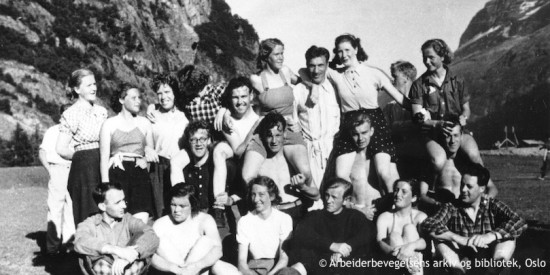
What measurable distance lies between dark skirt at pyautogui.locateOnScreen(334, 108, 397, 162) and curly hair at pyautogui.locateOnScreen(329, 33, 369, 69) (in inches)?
27.3

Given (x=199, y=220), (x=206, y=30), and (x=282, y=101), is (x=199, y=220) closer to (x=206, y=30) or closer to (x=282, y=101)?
(x=282, y=101)

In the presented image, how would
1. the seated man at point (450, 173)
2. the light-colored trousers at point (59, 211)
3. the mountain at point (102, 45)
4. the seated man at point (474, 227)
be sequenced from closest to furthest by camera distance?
the seated man at point (474, 227) → the seated man at point (450, 173) → the light-colored trousers at point (59, 211) → the mountain at point (102, 45)

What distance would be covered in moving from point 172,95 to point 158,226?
177cm

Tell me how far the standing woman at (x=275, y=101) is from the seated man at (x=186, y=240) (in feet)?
2.50

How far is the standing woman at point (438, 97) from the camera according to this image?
19.1 feet

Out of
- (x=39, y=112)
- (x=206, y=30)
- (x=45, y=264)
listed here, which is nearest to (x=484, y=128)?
(x=39, y=112)

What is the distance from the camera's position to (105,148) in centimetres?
580

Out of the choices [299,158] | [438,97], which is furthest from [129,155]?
[438,97]

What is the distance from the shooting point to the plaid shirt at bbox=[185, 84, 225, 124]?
265 inches

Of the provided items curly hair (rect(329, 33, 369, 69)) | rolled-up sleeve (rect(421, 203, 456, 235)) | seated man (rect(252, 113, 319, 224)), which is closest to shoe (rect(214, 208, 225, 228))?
seated man (rect(252, 113, 319, 224))

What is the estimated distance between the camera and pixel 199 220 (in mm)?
5312

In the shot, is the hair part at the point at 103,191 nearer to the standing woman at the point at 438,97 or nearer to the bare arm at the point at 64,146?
the bare arm at the point at 64,146

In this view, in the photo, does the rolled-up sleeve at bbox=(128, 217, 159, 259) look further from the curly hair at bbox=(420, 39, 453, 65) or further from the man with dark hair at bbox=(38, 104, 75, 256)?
the curly hair at bbox=(420, 39, 453, 65)

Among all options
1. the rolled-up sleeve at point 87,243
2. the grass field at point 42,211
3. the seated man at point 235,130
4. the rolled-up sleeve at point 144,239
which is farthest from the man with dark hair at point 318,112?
the rolled-up sleeve at point 87,243
